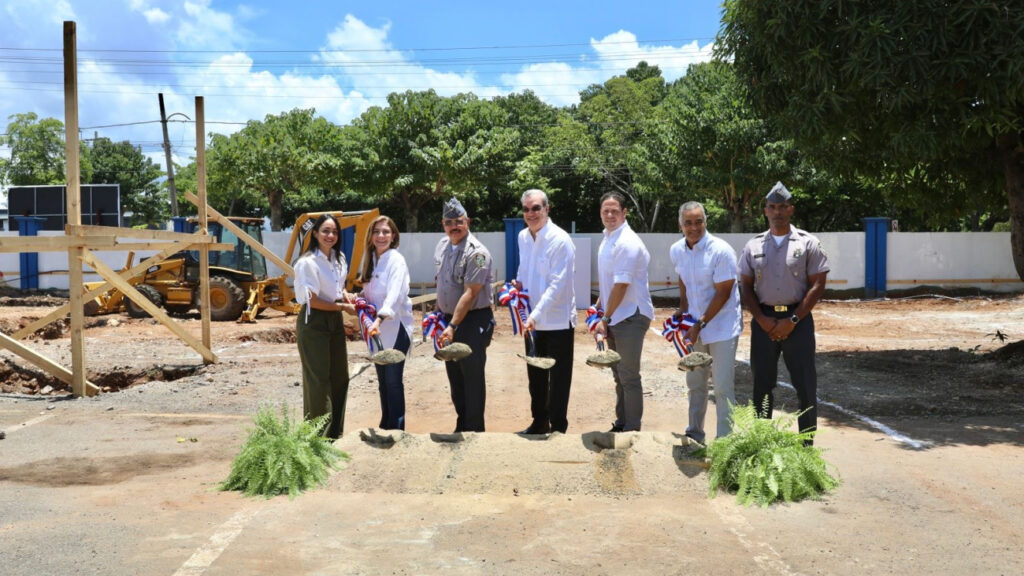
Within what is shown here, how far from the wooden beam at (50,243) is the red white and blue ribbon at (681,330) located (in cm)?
589

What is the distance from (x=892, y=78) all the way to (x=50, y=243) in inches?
335

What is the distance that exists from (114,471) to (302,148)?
34.3 m

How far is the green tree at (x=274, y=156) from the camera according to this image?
38.5m

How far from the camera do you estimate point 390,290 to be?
19.9 ft

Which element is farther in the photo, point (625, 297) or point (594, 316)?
point (594, 316)

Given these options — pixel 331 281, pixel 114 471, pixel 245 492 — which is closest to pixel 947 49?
pixel 331 281

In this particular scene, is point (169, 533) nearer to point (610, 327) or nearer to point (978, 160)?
point (610, 327)

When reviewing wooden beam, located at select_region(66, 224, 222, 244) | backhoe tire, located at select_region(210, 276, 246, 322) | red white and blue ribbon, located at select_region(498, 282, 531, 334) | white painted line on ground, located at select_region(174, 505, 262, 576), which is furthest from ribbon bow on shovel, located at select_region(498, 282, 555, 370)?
backhoe tire, located at select_region(210, 276, 246, 322)

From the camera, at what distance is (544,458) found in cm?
540

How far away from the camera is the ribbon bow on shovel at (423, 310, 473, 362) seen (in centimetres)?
561

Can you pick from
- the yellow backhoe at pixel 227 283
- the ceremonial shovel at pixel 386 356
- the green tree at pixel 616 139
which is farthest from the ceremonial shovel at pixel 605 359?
the green tree at pixel 616 139

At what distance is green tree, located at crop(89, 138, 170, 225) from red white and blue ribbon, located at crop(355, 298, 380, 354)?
53.6 meters

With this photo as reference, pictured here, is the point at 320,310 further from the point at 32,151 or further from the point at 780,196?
the point at 32,151

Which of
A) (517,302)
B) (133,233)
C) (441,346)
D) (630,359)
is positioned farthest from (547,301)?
(133,233)
